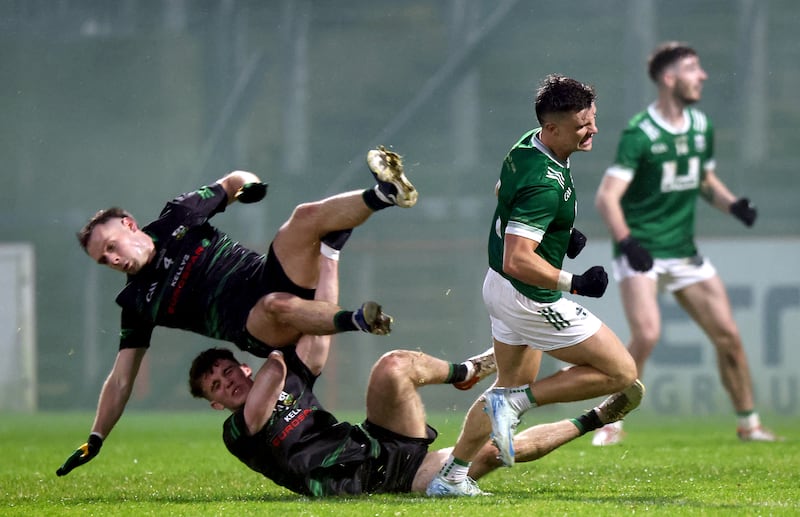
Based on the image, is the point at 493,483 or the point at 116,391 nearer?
the point at 116,391

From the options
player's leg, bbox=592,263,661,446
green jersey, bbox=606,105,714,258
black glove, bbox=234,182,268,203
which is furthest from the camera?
green jersey, bbox=606,105,714,258

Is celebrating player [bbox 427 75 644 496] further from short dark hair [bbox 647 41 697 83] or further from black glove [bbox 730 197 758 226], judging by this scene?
short dark hair [bbox 647 41 697 83]

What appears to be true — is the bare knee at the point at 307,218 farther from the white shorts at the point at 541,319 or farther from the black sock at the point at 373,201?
the white shorts at the point at 541,319

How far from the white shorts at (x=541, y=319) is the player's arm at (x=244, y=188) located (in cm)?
136

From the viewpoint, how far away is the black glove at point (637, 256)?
8.41 m

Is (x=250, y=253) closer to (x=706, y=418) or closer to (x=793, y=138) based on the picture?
(x=706, y=418)

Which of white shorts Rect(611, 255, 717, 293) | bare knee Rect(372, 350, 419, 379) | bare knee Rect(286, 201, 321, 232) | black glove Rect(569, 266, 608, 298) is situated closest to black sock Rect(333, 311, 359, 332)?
bare knee Rect(372, 350, 419, 379)

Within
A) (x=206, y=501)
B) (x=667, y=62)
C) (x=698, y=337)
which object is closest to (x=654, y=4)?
(x=698, y=337)

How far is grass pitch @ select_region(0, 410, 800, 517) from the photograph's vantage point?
5.51m

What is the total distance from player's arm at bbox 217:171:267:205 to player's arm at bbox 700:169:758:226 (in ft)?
12.5

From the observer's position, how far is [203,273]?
6723mm

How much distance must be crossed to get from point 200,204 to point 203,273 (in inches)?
14.0

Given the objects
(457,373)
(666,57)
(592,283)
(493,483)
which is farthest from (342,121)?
(592,283)

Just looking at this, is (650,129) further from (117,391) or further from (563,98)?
(117,391)
